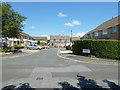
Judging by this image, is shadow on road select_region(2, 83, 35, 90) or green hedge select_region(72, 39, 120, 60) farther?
green hedge select_region(72, 39, 120, 60)

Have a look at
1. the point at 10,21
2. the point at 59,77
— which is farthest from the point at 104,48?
the point at 10,21

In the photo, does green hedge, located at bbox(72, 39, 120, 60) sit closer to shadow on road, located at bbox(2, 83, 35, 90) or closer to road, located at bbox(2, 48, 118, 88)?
road, located at bbox(2, 48, 118, 88)

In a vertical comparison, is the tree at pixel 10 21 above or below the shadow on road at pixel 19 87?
above

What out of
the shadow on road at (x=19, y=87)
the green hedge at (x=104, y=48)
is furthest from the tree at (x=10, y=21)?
the shadow on road at (x=19, y=87)

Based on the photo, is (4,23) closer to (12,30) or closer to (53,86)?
(12,30)

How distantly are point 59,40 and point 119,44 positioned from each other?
222ft

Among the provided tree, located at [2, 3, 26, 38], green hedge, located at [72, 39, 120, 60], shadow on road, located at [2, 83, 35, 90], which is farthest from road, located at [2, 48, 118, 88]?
tree, located at [2, 3, 26, 38]

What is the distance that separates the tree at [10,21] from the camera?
16816 mm

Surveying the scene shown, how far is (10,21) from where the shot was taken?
1773 centimetres

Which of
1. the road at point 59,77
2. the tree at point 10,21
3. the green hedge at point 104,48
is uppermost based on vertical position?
the tree at point 10,21

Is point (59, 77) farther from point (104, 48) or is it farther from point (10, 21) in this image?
point (10, 21)

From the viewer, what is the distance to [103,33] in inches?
1182

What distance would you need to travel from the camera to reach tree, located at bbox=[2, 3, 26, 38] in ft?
55.2

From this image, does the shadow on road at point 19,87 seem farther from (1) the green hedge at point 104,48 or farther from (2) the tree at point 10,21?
(2) the tree at point 10,21
